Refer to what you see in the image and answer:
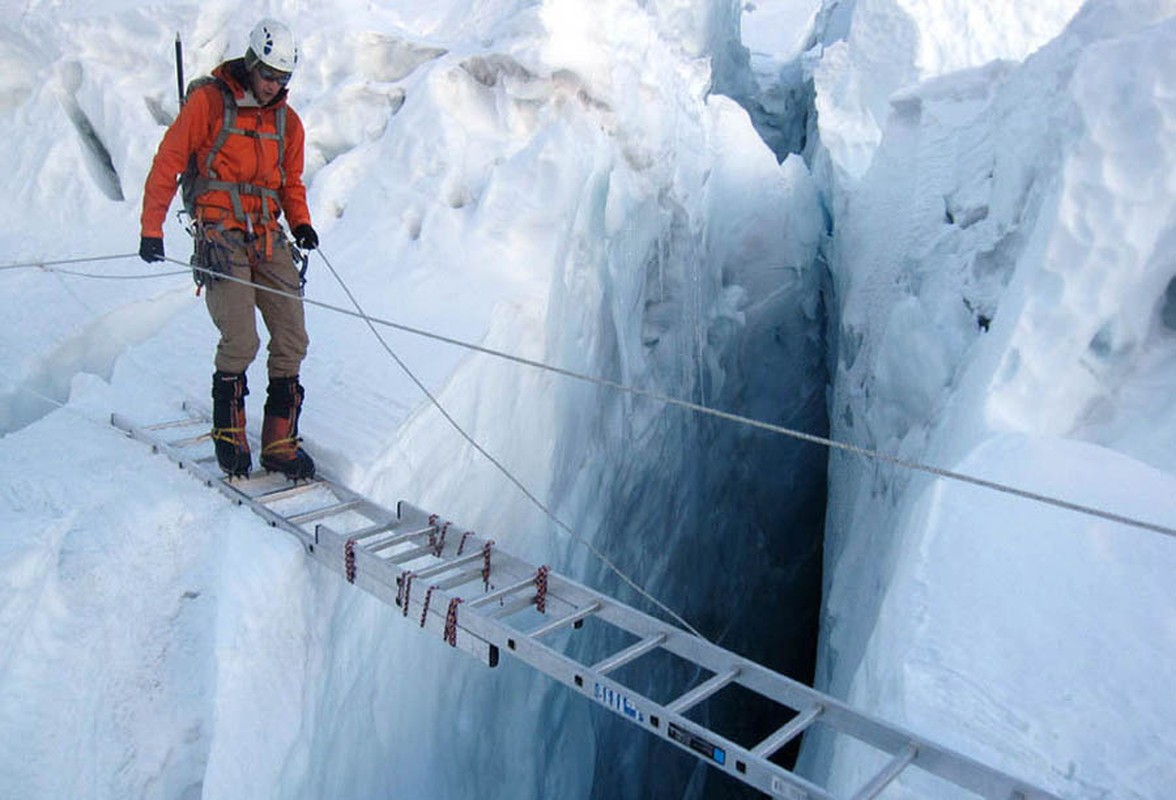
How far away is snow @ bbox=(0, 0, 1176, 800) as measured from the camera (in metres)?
1.97

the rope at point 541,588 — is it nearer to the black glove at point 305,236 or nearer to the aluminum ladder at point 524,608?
the aluminum ladder at point 524,608

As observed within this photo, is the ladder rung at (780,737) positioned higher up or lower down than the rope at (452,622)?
higher up

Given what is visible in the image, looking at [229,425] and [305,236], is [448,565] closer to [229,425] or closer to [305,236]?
[229,425]

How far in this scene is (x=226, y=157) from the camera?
240 cm

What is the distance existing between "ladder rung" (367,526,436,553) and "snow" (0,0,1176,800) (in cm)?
19

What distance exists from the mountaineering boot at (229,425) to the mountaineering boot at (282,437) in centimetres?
6

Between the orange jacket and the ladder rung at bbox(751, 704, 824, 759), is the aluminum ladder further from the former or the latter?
the orange jacket

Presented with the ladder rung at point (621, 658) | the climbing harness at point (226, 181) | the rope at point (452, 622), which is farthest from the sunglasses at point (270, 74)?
the ladder rung at point (621, 658)

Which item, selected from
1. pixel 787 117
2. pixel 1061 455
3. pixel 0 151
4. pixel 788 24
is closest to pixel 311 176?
pixel 0 151

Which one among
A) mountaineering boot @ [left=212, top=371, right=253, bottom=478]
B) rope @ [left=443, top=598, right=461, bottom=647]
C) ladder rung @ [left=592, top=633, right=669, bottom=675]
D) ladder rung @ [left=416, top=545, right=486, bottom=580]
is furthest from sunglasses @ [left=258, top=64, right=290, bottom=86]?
ladder rung @ [left=592, top=633, right=669, bottom=675]

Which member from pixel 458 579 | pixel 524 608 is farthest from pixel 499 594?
pixel 524 608

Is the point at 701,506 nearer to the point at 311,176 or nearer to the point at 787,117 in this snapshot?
the point at 311,176

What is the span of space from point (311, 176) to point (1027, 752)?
11.7 ft

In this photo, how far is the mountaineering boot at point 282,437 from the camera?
8.16 feet
